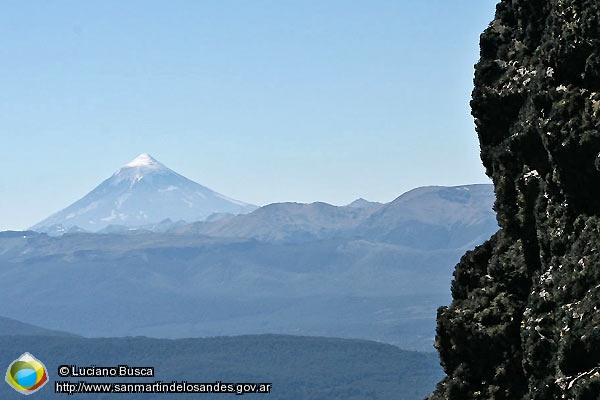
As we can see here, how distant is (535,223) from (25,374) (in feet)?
157

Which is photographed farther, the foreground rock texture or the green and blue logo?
the green and blue logo

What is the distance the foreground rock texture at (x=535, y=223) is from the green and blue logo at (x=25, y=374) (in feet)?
128

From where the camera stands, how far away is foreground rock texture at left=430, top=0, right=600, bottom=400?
20.5 metres

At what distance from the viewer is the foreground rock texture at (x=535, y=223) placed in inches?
808

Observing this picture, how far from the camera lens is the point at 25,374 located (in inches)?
2569

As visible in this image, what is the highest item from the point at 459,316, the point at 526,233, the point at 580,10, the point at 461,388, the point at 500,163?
the point at 580,10

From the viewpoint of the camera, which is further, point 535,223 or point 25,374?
point 25,374

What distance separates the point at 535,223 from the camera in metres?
23.8

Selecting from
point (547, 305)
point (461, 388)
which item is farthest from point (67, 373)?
point (547, 305)

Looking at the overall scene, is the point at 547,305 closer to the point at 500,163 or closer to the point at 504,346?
the point at 504,346

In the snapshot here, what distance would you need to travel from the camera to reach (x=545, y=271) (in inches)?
885

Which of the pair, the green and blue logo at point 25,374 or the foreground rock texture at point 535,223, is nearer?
the foreground rock texture at point 535,223

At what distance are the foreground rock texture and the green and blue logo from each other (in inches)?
1536

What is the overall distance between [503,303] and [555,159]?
12.4 feet
